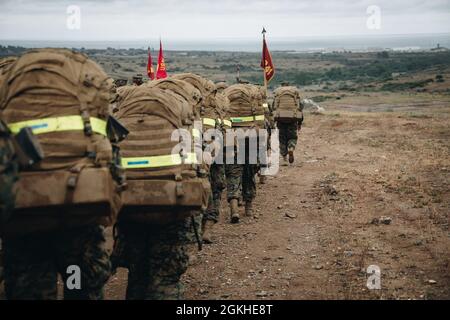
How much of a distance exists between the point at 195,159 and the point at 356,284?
2.54 m

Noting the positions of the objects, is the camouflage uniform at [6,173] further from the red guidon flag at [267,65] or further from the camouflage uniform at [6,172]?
the red guidon flag at [267,65]

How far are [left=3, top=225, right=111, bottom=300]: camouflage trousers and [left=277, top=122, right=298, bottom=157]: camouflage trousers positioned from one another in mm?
10381

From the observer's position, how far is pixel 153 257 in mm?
5148

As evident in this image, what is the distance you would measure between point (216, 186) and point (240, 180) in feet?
3.27

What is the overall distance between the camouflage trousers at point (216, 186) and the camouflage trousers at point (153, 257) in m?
3.26

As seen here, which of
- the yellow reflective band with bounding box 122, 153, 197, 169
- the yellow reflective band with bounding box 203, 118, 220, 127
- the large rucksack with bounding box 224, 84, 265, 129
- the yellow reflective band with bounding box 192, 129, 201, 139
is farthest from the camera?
the large rucksack with bounding box 224, 84, 265, 129

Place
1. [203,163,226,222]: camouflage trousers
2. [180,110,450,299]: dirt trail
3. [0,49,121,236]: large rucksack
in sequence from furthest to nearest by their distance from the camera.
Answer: [203,163,226,222]: camouflage trousers < [180,110,450,299]: dirt trail < [0,49,121,236]: large rucksack

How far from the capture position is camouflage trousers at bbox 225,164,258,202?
31.1 ft

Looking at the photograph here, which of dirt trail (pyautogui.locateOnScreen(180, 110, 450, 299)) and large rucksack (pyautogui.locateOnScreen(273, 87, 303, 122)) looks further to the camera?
large rucksack (pyautogui.locateOnScreen(273, 87, 303, 122))

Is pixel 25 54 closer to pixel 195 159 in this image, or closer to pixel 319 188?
pixel 195 159

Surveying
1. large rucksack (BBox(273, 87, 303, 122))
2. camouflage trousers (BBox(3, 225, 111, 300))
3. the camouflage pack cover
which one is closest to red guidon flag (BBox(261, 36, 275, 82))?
large rucksack (BBox(273, 87, 303, 122))

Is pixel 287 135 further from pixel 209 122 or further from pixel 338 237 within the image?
pixel 209 122

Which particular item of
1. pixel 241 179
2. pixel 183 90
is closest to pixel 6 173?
pixel 183 90

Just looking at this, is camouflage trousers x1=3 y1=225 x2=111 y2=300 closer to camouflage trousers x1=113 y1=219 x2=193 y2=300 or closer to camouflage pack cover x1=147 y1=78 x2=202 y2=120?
camouflage trousers x1=113 y1=219 x2=193 y2=300
